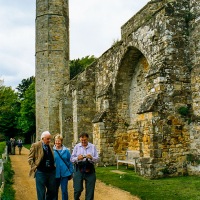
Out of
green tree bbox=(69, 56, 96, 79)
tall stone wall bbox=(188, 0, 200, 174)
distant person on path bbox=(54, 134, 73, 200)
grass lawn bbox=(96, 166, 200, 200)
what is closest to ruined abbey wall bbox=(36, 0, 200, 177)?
tall stone wall bbox=(188, 0, 200, 174)

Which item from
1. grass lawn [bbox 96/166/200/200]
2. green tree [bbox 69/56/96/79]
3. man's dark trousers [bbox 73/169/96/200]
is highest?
green tree [bbox 69/56/96/79]

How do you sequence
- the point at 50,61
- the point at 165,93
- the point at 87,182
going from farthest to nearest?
the point at 50,61
the point at 165,93
the point at 87,182

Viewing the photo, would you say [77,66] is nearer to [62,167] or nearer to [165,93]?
[165,93]

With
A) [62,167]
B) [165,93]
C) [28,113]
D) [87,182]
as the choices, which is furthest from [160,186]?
[28,113]

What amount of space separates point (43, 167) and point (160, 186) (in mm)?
4188

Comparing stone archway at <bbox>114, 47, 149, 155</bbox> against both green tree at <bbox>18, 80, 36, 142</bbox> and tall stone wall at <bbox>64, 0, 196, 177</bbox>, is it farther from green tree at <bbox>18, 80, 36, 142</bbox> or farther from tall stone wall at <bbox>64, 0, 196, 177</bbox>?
green tree at <bbox>18, 80, 36, 142</bbox>

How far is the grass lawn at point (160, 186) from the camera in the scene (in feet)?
26.8

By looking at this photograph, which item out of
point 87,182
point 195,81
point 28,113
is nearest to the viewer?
point 87,182

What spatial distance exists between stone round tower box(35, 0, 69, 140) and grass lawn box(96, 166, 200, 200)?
14845mm

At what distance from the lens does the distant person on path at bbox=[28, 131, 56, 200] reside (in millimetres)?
6488

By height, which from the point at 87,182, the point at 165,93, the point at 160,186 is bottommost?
Answer: the point at 160,186

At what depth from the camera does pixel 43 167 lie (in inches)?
257

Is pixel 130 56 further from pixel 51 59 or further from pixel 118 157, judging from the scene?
pixel 51 59

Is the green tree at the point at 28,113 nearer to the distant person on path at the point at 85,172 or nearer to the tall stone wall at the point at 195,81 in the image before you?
the tall stone wall at the point at 195,81
